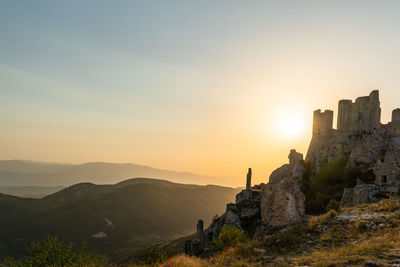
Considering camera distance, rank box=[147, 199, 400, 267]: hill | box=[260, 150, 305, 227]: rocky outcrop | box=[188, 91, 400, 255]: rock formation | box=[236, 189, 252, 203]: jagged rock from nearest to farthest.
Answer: box=[147, 199, 400, 267]: hill → box=[260, 150, 305, 227]: rocky outcrop → box=[188, 91, 400, 255]: rock formation → box=[236, 189, 252, 203]: jagged rock

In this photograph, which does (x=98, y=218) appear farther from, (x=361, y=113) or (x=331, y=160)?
(x=361, y=113)

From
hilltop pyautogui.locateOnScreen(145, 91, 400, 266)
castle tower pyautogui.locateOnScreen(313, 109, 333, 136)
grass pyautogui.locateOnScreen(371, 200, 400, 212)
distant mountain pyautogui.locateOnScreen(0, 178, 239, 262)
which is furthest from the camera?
distant mountain pyautogui.locateOnScreen(0, 178, 239, 262)

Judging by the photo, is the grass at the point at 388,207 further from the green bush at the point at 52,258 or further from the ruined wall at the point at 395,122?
the ruined wall at the point at 395,122

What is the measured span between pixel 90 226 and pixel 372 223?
123892 mm

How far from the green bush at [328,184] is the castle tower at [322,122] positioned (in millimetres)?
20523

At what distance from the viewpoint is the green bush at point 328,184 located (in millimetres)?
34906

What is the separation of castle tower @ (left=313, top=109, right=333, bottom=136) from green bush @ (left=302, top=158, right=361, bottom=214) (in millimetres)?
20523

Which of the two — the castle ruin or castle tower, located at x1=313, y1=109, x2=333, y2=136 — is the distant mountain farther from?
the castle ruin

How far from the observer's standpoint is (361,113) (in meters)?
62.9

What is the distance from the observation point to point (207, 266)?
13758 mm

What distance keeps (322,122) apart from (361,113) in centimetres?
827

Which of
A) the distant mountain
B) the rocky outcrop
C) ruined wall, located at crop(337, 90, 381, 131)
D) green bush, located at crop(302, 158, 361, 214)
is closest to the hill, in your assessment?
the rocky outcrop

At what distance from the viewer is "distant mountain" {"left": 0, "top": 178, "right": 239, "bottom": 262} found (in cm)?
10606

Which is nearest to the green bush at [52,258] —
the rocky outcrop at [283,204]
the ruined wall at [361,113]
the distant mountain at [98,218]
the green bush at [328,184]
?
the rocky outcrop at [283,204]
